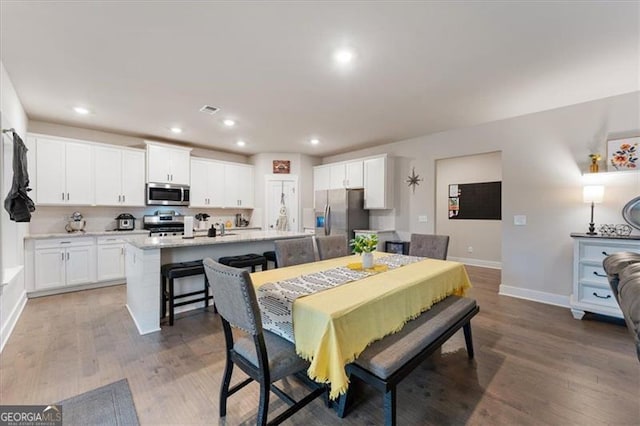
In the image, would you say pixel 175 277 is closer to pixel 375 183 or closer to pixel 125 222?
pixel 125 222

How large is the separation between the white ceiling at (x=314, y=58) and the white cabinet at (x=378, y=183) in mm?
1348

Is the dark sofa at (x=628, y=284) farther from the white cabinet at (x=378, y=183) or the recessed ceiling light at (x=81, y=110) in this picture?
the recessed ceiling light at (x=81, y=110)

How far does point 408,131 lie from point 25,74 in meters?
5.00

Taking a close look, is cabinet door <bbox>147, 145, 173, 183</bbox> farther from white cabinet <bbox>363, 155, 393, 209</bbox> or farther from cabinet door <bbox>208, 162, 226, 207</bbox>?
white cabinet <bbox>363, 155, 393, 209</bbox>

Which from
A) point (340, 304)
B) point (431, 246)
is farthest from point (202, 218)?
point (340, 304)

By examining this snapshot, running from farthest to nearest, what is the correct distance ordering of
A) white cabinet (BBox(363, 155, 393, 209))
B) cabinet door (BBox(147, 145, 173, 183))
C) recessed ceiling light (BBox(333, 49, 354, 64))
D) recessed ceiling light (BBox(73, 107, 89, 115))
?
white cabinet (BBox(363, 155, 393, 209)) < cabinet door (BBox(147, 145, 173, 183)) < recessed ceiling light (BBox(73, 107, 89, 115)) < recessed ceiling light (BBox(333, 49, 354, 64))

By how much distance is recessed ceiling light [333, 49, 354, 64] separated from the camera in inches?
94.0

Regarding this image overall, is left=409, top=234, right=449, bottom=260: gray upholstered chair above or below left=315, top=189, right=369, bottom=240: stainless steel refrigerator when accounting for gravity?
below

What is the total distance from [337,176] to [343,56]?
12.5ft

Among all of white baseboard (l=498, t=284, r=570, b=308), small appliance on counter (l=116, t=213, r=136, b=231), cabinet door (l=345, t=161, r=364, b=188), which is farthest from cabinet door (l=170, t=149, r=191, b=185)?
white baseboard (l=498, t=284, r=570, b=308)

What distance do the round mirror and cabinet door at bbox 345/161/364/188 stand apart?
373 cm

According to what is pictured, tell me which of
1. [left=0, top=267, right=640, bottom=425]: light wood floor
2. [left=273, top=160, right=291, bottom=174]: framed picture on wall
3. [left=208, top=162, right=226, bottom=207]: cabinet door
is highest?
[left=273, top=160, right=291, bottom=174]: framed picture on wall

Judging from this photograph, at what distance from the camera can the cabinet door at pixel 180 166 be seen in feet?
17.7

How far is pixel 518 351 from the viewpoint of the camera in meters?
2.50
